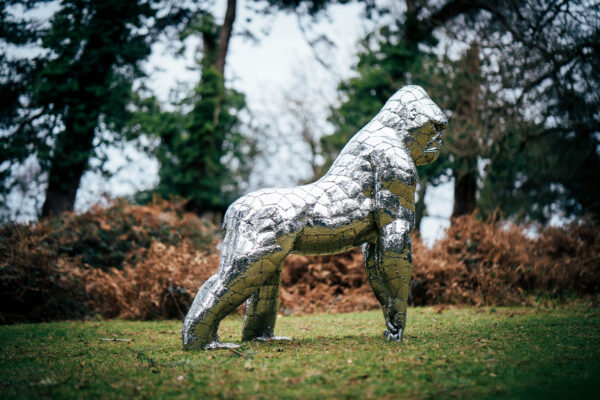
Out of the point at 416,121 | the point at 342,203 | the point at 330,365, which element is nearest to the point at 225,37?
the point at 416,121

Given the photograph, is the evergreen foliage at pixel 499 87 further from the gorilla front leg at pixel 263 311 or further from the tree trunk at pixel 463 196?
the gorilla front leg at pixel 263 311

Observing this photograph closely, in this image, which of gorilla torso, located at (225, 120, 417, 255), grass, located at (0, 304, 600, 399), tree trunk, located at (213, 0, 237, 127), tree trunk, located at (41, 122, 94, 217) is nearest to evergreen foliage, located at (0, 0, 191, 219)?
tree trunk, located at (41, 122, 94, 217)

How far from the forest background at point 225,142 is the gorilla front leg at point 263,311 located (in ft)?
10.6

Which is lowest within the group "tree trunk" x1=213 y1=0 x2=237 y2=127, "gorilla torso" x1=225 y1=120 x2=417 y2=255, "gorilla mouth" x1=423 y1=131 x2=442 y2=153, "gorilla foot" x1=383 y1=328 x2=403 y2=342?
"gorilla foot" x1=383 y1=328 x2=403 y2=342

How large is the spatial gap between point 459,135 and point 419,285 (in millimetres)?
4345

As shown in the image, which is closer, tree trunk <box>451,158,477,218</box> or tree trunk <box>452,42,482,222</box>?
tree trunk <box>452,42,482,222</box>

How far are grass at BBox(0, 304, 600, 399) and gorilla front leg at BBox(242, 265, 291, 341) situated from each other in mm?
346

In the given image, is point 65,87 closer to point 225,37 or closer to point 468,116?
point 225,37

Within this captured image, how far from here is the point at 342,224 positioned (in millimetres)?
4766

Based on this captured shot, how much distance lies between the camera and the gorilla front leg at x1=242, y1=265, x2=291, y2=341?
5.22m

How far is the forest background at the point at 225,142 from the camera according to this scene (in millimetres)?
8844

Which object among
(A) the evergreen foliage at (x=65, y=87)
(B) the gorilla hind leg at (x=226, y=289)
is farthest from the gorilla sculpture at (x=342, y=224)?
(A) the evergreen foliage at (x=65, y=87)

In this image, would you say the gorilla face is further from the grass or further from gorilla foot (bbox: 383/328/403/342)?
the grass

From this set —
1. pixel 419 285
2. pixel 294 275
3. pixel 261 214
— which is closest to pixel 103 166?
pixel 294 275
